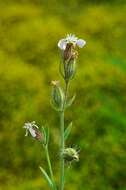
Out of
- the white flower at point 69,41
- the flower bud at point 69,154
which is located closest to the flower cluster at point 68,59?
the white flower at point 69,41

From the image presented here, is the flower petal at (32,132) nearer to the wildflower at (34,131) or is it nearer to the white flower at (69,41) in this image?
the wildflower at (34,131)

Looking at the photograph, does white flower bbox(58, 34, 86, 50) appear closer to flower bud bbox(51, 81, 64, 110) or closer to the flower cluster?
the flower cluster

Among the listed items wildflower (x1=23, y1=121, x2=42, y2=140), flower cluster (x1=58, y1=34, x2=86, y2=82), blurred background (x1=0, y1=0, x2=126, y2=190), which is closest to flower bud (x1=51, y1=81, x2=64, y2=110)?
flower cluster (x1=58, y1=34, x2=86, y2=82)

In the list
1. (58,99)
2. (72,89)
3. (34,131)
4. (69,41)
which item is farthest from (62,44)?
(72,89)

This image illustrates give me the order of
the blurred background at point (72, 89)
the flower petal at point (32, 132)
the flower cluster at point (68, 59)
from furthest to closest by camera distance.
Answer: the blurred background at point (72, 89) → the flower petal at point (32, 132) → the flower cluster at point (68, 59)

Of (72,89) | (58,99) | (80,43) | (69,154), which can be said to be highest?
(72,89)

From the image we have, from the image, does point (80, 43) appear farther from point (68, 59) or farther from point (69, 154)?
point (69, 154)

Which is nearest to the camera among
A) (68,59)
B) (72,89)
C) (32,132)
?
(68,59)

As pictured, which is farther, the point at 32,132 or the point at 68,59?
the point at 32,132

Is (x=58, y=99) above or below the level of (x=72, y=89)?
below
